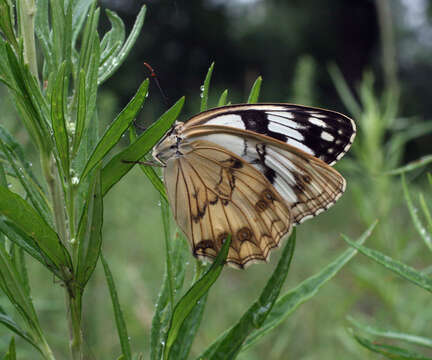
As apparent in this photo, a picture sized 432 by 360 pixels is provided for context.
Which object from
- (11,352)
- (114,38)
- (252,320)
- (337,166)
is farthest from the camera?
(337,166)

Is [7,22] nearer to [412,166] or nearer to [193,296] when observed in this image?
[193,296]

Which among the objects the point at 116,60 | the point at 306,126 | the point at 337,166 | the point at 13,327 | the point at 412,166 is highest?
the point at 116,60

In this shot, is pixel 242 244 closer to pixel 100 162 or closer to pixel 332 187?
pixel 332 187

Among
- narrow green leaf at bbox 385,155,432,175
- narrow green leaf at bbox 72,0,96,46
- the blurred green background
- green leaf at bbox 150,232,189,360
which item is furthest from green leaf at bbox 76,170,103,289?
narrow green leaf at bbox 385,155,432,175

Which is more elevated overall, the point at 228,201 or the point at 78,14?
the point at 78,14

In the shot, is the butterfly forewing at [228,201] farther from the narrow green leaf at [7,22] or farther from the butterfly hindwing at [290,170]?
the narrow green leaf at [7,22]

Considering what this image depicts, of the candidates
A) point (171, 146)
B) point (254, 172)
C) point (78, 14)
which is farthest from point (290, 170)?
point (78, 14)

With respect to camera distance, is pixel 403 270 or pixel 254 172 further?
pixel 254 172

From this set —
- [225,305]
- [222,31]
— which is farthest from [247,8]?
[225,305]
